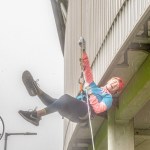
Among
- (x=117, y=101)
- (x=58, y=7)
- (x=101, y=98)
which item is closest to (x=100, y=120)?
(x=117, y=101)

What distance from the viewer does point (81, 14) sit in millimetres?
13055

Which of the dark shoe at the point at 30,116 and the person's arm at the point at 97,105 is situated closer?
the person's arm at the point at 97,105

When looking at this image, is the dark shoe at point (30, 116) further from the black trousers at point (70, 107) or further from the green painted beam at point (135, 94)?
the green painted beam at point (135, 94)

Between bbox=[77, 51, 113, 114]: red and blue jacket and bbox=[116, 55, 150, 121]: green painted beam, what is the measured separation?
2.05ft

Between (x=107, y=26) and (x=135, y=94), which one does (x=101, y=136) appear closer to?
(x=135, y=94)

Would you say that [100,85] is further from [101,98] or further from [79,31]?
[79,31]

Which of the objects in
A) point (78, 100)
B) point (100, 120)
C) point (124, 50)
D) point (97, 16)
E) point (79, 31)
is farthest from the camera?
point (79, 31)

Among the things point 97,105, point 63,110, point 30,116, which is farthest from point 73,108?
point 30,116

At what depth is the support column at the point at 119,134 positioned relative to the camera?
10641 millimetres

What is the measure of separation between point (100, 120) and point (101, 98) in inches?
144

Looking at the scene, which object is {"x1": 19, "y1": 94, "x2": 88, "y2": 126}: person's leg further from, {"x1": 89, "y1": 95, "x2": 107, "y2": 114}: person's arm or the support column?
the support column

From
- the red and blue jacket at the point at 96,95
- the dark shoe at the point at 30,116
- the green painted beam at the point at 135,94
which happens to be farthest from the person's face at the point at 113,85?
the dark shoe at the point at 30,116

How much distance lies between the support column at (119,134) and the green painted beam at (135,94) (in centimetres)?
16

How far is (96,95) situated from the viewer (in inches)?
356
